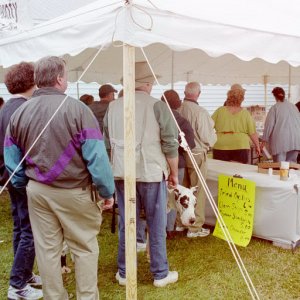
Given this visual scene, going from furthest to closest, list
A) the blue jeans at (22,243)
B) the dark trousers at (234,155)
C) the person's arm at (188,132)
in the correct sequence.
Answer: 1. the dark trousers at (234,155)
2. the person's arm at (188,132)
3. the blue jeans at (22,243)

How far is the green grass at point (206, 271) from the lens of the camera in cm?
376

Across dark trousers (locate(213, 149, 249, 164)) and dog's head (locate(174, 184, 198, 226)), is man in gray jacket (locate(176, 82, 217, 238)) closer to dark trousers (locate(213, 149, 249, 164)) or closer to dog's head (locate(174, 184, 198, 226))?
dog's head (locate(174, 184, 198, 226))

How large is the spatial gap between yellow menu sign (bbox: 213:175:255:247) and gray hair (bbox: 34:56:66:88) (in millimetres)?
2545

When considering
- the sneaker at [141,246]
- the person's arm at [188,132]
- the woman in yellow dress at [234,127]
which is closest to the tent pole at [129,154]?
the sneaker at [141,246]

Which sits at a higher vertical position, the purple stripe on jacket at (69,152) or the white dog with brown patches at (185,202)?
the purple stripe on jacket at (69,152)

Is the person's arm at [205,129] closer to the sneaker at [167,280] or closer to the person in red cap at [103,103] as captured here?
the person in red cap at [103,103]

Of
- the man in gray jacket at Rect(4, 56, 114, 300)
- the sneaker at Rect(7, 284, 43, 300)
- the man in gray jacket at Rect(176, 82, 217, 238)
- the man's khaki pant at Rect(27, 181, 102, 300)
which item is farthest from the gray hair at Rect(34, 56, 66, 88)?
the man in gray jacket at Rect(176, 82, 217, 238)

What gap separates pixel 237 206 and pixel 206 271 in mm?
952

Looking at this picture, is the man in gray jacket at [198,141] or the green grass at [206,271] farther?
the man in gray jacket at [198,141]

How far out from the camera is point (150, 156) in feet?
11.7

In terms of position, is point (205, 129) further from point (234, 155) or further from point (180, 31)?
point (180, 31)

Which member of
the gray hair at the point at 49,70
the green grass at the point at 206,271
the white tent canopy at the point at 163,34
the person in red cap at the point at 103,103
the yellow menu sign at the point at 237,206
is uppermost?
the white tent canopy at the point at 163,34

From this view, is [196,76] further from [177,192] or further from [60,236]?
[60,236]

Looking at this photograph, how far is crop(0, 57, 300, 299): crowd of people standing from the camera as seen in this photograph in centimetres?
279
